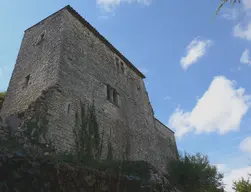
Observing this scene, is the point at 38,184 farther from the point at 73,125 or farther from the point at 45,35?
the point at 45,35

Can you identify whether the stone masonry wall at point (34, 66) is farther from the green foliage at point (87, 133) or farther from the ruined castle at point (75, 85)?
the green foliage at point (87, 133)

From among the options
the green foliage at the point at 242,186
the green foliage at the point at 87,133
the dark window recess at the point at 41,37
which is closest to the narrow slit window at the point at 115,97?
the green foliage at the point at 87,133

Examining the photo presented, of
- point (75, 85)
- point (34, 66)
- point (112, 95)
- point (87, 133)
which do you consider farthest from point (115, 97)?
point (34, 66)

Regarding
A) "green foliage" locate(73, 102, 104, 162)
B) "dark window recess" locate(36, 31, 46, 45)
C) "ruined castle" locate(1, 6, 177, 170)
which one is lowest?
"green foliage" locate(73, 102, 104, 162)

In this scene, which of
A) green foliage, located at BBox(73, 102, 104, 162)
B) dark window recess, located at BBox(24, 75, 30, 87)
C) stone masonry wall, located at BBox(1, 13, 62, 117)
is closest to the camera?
green foliage, located at BBox(73, 102, 104, 162)

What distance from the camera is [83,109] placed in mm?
9508

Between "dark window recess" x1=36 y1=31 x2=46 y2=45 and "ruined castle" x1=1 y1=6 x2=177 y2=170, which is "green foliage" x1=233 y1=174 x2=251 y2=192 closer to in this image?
"ruined castle" x1=1 y1=6 x2=177 y2=170

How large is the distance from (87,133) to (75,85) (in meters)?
2.10

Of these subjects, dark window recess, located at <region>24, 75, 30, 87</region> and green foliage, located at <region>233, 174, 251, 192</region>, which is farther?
green foliage, located at <region>233, 174, 251, 192</region>

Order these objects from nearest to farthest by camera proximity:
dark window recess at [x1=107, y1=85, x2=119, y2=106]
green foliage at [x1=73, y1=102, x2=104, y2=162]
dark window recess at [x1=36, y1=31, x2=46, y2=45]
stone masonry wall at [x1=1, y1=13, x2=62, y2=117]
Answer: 1. green foliage at [x1=73, y1=102, x2=104, y2=162]
2. stone masonry wall at [x1=1, y1=13, x2=62, y2=117]
3. dark window recess at [x1=36, y1=31, x2=46, y2=45]
4. dark window recess at [x1=107, y1=85, x2=119, y2=106]

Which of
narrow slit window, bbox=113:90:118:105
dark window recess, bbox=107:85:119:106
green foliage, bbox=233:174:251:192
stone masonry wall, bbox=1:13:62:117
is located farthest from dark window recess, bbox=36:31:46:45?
green foliage, bbox=233:174:251:192

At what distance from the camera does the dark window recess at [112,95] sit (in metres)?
11.9

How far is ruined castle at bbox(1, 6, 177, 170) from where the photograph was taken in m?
8.71

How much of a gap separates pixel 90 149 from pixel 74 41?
5.18m
